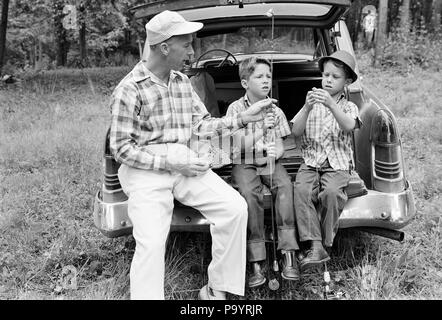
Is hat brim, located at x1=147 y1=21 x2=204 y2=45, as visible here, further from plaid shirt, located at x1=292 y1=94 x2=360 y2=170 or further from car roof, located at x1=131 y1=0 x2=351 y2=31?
plaid shirt, located at x1=292 y1=94 x2=360 y2=170

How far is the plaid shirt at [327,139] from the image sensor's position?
9.70 ft

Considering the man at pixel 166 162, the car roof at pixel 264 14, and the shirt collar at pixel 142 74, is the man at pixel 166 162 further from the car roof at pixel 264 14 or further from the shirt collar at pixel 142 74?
the car roof at pixel 264 14

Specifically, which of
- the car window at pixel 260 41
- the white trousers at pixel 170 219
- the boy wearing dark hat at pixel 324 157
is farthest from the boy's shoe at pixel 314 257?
the car window at pixel 260 41

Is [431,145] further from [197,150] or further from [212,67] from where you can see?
[197,150]

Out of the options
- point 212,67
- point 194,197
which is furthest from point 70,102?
point 194,197

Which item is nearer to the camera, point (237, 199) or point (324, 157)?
point (237, 199)

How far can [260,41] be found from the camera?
15.2 ft

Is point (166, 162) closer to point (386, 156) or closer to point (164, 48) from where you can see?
point (164, 48)

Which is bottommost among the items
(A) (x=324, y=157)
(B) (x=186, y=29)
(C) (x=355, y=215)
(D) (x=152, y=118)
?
(C) (x=355, y=215)

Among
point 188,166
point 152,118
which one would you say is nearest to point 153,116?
point 152,118

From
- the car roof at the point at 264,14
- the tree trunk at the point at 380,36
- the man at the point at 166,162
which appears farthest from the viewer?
the tree trunk at the point at 380,36

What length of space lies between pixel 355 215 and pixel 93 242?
193cm

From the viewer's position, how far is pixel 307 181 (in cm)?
285

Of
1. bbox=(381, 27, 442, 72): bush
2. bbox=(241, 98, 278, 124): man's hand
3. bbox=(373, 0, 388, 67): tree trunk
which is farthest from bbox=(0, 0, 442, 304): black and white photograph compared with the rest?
bbox=(373, 0, 388, 67): tree trunk
